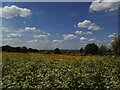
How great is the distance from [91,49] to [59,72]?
1.52ft

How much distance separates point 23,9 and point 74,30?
2.17 ft

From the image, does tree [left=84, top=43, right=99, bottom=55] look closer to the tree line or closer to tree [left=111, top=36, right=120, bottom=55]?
the tree line

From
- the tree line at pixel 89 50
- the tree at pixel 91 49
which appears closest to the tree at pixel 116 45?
the tree line at pixel 89 50

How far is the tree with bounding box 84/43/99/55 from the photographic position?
149 inches

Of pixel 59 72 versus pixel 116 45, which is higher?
pixel 116 45

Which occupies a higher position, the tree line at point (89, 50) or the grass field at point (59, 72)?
the tree line at point (89, 50)

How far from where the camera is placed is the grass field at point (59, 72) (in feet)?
12.0

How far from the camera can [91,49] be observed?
3.82 metres

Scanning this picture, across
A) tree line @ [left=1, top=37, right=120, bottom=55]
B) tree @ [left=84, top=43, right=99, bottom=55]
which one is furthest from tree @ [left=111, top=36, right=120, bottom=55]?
tree @ [left=84, top=43, right=99, bottom=55]

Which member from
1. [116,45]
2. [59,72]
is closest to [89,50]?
[116,45]

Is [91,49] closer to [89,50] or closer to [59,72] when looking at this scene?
[89,50]

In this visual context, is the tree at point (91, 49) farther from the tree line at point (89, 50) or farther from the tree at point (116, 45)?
the tree at point (116, 45)

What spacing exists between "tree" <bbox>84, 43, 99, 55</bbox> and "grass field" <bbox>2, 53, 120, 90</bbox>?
2.4 inches

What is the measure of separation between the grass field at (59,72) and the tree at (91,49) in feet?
0.20
